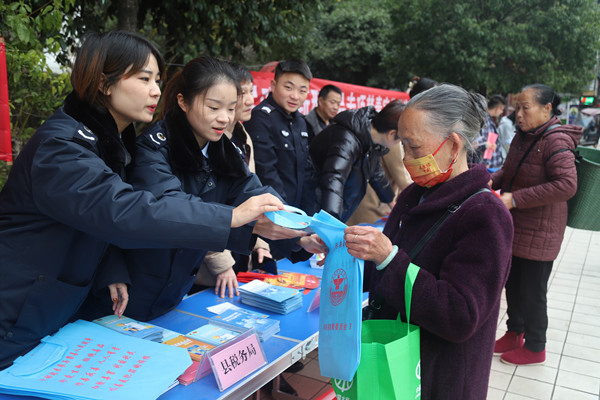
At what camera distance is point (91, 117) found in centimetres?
149

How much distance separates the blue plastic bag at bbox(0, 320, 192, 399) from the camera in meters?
1.37

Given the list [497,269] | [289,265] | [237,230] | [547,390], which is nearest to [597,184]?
[547,390]

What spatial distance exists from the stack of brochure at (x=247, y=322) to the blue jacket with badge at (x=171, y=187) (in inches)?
8.7

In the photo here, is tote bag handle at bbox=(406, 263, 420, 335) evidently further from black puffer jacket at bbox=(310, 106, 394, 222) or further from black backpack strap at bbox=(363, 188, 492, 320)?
black puffer jacket at bbox=(310, 106, 394, 222)

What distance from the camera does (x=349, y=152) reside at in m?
3.30

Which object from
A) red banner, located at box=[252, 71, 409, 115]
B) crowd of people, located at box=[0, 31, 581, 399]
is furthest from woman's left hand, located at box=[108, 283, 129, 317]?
red banner, located at box=[252, 71, 409, 115]

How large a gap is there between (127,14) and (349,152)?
268cm

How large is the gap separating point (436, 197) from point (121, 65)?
1.13 meters

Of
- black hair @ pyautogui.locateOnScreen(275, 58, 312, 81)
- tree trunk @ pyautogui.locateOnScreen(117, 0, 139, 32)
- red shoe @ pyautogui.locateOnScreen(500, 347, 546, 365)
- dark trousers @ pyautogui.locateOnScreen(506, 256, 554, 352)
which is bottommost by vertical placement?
red shoe @ pyautogui.locateOnScreen(500, 347, 546, 365)

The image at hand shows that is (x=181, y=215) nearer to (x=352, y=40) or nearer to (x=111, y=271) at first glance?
(x=111, y=271)

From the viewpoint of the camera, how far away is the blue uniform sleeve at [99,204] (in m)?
1.34

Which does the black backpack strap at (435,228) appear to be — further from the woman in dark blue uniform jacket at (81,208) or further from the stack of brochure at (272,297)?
the stack of brochure at (272,297)

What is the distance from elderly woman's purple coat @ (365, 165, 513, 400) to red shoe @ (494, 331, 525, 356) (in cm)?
257

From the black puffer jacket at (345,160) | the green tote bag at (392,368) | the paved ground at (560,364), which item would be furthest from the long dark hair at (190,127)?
the paved ground at (560,364)
